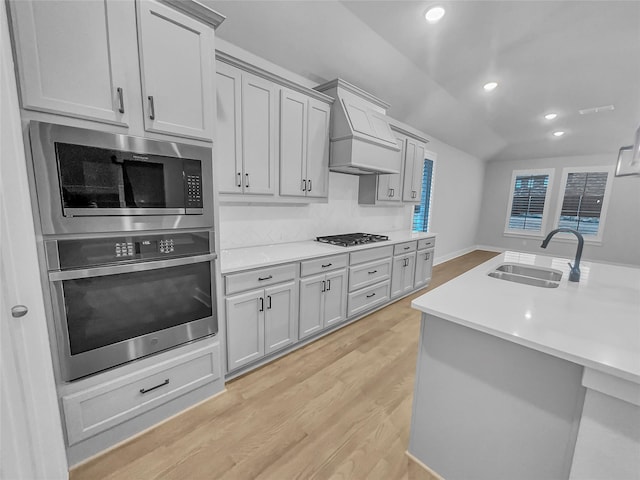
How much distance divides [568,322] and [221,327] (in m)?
1.94

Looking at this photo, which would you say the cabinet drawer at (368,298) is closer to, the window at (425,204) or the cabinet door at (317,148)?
the cabinet door at (317,148)

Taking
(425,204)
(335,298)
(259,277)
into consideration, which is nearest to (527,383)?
(259,277)

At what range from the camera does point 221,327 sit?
6.02 ft

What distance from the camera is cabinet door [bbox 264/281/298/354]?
2.13m

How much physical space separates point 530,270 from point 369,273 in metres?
1.50

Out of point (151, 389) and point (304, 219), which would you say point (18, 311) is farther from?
point (304, 219)

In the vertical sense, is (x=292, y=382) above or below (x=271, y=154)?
below

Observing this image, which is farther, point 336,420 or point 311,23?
point 311,23

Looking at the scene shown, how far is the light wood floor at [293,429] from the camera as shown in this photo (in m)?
1.38

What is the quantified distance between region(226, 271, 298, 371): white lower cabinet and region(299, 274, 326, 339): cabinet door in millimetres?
79

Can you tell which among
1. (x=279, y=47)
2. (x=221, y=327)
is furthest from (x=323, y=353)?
(x=279, y=47)

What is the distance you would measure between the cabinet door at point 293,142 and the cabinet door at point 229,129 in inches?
16.6

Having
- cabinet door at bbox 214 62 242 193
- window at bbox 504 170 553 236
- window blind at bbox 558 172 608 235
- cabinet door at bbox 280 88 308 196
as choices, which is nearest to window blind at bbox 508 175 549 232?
window at bbox 504 170 553 236

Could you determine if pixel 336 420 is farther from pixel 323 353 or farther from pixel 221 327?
pixel 221 327
